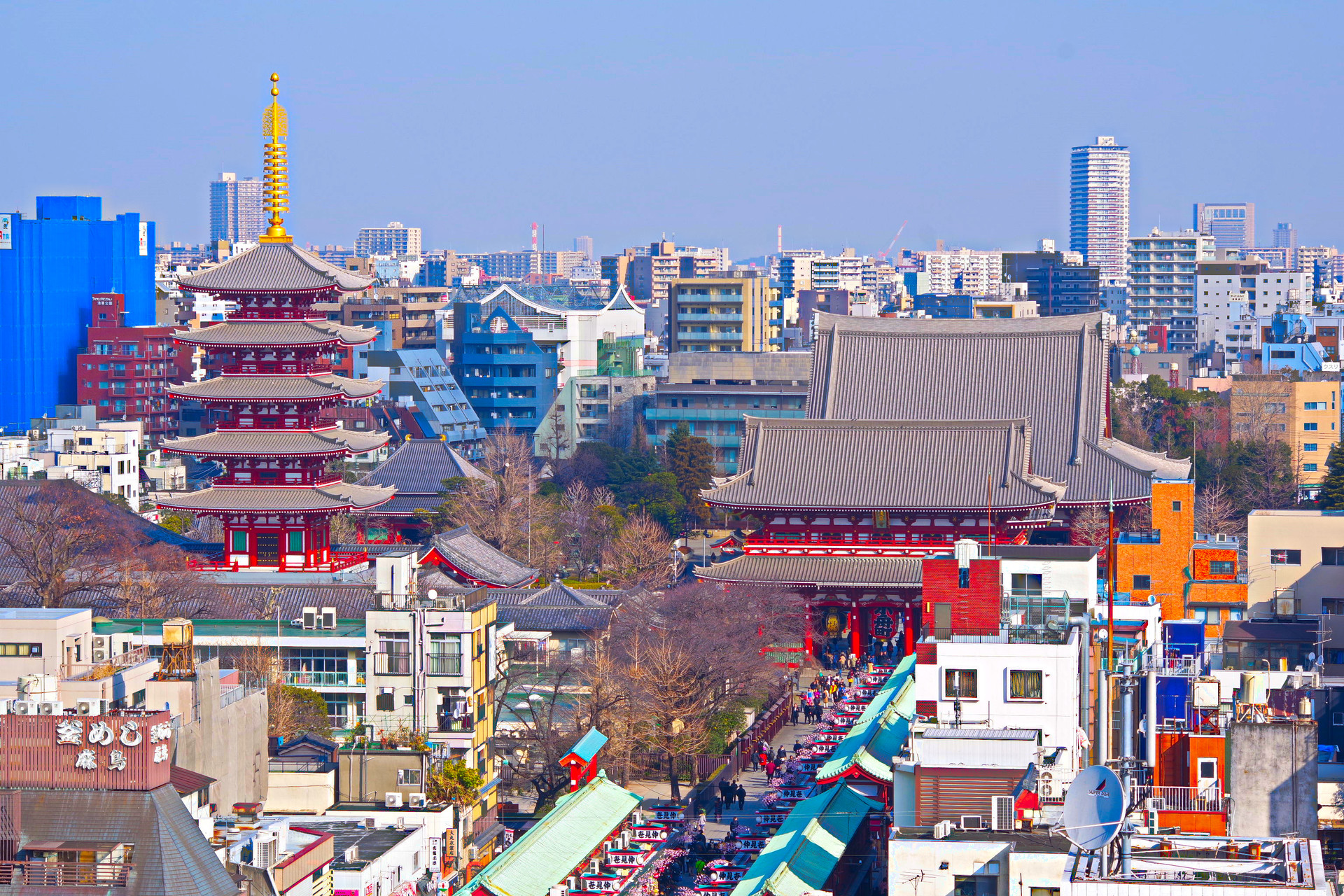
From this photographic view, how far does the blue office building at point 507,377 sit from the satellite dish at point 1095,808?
9117 cm

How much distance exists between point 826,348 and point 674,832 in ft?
124

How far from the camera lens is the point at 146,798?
28125 mm

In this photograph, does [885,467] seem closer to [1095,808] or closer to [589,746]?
[589,746]

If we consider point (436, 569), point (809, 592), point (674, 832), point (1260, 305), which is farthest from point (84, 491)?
point (1260, 305)

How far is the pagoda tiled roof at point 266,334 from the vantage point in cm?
6431

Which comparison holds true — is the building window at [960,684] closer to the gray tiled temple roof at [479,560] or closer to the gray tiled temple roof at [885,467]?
the gray tiled temple roof at [885,467]

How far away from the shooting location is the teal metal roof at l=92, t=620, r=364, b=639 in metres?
48.3

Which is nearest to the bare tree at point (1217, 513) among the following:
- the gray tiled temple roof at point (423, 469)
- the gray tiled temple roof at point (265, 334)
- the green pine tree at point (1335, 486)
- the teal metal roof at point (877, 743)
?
the green pine tree at point (1335, 486)

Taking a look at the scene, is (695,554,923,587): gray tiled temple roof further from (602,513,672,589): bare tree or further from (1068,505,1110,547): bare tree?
(1068,505,1110,547): bare tree

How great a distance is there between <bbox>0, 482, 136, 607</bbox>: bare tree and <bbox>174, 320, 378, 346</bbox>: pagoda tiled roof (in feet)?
21.2

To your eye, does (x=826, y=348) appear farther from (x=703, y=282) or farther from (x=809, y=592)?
(x=703, y=282)

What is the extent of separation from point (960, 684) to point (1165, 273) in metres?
Answer: 140

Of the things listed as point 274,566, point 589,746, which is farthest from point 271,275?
point 589,746

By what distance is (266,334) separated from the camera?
213 feet
